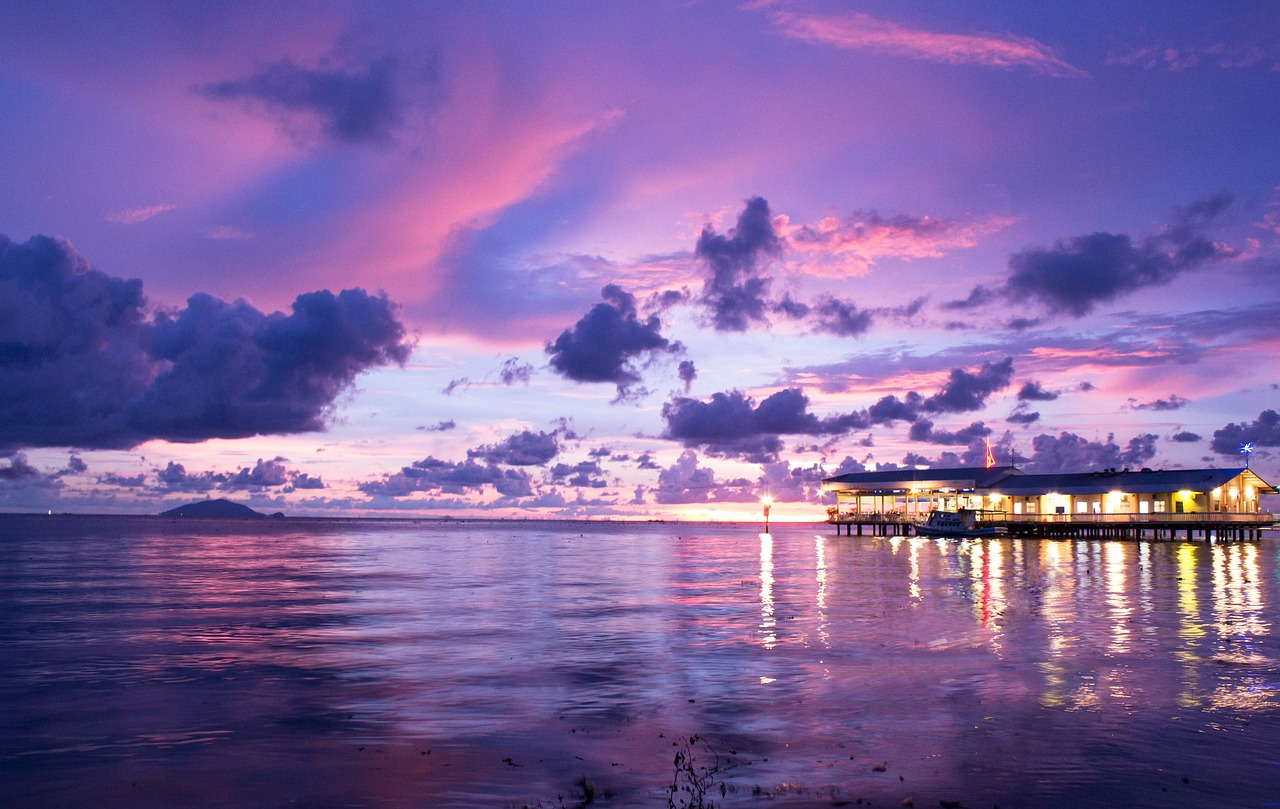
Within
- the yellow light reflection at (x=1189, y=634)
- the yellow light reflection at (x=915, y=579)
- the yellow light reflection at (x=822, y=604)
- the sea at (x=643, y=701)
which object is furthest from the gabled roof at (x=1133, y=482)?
the sea at (x=643, y=701)

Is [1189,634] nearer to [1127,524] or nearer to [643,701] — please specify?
[643,701]

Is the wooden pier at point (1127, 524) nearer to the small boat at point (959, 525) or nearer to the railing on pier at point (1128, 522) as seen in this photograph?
the railing on pier at point (1128, 522)

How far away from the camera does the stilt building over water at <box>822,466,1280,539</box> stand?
4072 inches

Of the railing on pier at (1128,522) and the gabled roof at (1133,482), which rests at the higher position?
the gabled roof at (1133,482)

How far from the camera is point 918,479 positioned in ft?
433

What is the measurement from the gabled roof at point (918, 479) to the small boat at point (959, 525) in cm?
570

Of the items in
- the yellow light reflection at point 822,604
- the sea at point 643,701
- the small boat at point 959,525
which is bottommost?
the small boat at point 959,525

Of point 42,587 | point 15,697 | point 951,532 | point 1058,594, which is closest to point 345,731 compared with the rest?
point 15,697

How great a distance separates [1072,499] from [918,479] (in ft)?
74.9

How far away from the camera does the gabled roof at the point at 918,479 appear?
126562 mm

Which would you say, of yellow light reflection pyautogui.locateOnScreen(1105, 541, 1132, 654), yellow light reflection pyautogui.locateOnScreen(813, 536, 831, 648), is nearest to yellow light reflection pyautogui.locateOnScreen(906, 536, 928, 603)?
yellow light reflection pyautogui.locateOnScreen(813, 536, 831, 648)

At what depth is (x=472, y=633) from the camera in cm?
3028

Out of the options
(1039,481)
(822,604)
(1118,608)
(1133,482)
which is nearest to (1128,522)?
(1133,482)

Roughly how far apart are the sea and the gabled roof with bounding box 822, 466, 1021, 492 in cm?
8653
